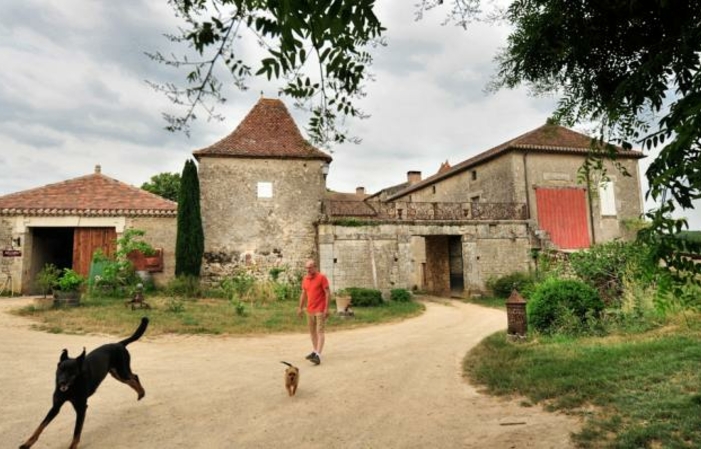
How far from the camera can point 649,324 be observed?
6.95 meters

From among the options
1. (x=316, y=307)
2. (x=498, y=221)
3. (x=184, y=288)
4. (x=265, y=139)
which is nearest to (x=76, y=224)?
(x=184, y=288)

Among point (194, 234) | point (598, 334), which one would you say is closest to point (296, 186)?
point (194, 234)

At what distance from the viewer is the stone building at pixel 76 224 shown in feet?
49.0

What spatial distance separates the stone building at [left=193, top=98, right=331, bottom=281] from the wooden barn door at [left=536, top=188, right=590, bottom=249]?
31.3 ft

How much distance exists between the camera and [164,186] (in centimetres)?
3153

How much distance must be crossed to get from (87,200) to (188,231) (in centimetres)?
456

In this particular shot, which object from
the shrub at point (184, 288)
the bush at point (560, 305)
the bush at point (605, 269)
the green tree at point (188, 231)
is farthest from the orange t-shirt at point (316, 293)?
the green tree at point (188, 231)

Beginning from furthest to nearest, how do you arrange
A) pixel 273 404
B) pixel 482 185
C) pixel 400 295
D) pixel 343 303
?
pixel 482 185 < pixel 400 295 < pixel 343 303 < pixel 273 404

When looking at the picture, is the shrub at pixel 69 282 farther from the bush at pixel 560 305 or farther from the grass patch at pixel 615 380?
the bush at pixel 560 305

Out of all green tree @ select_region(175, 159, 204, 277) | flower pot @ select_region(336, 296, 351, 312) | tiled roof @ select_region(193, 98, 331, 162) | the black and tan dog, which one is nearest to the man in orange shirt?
the black and tan dog

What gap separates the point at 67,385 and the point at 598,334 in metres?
7.44

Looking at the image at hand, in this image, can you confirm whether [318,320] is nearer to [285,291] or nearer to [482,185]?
[285,291]

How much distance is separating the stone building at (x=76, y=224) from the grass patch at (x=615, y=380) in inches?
534

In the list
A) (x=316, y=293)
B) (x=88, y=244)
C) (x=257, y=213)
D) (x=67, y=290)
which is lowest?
(x=67, y=290)
